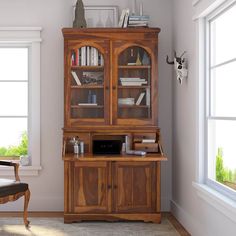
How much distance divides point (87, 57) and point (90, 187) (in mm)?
1448

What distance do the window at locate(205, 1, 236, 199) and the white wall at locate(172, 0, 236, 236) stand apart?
20 centimetres

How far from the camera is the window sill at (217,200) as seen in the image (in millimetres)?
3219

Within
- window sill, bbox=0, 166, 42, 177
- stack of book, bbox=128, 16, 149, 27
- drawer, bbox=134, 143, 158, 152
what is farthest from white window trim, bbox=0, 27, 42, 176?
drawer, bbox=134, 143, 158, 152

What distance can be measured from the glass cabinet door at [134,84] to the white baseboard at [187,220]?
1060mm

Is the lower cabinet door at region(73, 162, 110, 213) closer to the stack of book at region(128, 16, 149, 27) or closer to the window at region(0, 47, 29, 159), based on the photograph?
the window at region(0, 47, 29, 159)

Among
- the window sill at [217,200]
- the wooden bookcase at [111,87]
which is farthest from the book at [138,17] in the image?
the window sill at [217,200]

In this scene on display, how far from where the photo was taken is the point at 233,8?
139 inches

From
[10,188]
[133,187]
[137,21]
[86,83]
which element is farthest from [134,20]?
[10,188]

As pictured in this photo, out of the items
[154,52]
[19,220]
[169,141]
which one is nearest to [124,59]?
[154,52]

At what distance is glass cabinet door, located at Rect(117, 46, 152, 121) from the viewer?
5.18m

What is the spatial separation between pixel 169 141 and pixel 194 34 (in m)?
1.62

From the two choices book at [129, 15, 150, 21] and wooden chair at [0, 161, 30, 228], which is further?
book at [129, 15, 150, 21]

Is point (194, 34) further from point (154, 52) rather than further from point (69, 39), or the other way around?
point (69, 39)

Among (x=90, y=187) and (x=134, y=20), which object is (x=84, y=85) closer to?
(x=134, y=20)
